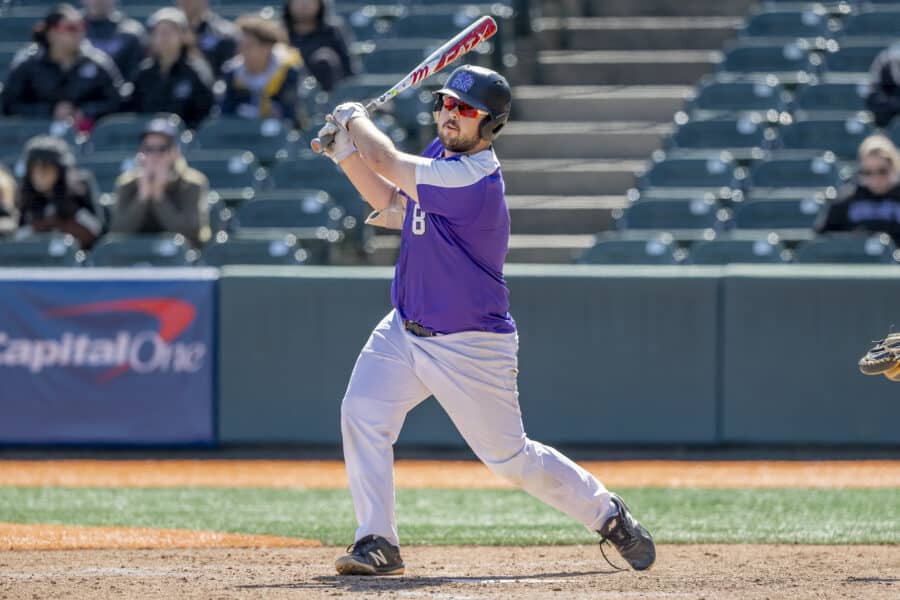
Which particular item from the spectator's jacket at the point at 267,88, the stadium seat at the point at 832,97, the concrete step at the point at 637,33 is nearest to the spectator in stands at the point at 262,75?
the spectator's jacket at the point at 267,88

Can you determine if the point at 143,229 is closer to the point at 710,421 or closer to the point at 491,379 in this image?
the point at 710,421

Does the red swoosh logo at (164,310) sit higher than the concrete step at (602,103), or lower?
lower

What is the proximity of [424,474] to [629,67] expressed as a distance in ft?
17.7

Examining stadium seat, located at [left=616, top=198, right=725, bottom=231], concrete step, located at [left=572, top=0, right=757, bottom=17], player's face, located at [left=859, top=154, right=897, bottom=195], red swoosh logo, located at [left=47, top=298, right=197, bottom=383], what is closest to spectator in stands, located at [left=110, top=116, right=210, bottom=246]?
red swoosh logo, located at [left=47, top=298, right=197, bottom=383]

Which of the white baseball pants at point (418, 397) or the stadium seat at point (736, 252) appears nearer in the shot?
the white baseball pants at point (418, 397)

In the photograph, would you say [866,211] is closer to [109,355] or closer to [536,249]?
[536,249]

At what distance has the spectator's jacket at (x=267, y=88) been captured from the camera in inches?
454

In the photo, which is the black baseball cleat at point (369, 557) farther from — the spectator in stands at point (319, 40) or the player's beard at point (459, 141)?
the spectator in stands at point (319, 40)

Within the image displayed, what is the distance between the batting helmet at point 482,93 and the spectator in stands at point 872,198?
4875mm

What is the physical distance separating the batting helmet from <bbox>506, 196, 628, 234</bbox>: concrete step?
6258 mm

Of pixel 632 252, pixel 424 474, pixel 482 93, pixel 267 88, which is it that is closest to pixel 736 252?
pixel 632 252

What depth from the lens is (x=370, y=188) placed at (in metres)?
5.45

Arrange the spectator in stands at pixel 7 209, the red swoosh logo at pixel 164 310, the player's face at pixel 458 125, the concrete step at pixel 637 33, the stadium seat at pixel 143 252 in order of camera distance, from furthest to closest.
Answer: the concrete step at pixel 637 33 < the spectator in stands at pixel 7 209 < the stadium seat at pixel 143 252 < the red swoosh logo at pixel 164 310 < the player's face at pixel 458 125

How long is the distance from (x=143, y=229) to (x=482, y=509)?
376cm
